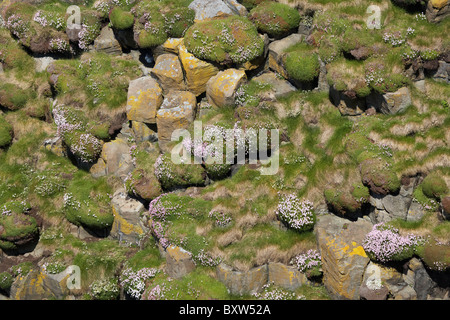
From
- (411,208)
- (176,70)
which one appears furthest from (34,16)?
(411,208)

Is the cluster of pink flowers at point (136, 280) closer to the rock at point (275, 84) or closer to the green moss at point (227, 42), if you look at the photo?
the rock at point (275, 84)

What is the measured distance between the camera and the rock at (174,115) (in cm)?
2732

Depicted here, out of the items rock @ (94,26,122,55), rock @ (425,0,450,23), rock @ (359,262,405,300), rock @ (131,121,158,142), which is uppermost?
rock @ (425,0,450,23)

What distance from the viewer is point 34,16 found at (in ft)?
109

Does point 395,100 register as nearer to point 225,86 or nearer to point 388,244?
point 388,244

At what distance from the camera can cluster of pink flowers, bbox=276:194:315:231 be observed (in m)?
23.5

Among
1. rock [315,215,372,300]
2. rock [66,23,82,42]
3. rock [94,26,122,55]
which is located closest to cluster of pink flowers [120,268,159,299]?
rock [315,215,372,300]

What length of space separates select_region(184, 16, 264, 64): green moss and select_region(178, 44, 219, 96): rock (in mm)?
311

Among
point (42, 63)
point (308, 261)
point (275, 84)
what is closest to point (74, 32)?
point (42, 63)

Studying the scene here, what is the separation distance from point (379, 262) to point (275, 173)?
636 cm

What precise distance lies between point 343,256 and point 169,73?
13.3m

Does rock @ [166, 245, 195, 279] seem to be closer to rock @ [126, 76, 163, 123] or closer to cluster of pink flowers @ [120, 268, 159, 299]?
cluster of pink flowers @ [120, 268, 159, 299]

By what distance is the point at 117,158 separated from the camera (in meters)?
28.6

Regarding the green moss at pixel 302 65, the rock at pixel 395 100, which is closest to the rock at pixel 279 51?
the green moss at pixel 302 65
